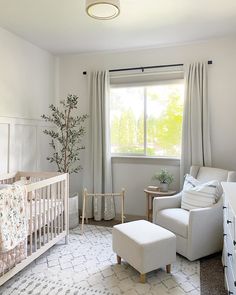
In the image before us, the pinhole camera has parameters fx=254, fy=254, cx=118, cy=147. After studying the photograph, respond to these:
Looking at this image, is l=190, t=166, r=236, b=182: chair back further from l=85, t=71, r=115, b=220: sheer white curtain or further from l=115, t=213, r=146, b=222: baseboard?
l=85, t=71, r=115, b=220: sheer white curtain

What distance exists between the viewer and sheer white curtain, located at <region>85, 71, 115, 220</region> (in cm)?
385

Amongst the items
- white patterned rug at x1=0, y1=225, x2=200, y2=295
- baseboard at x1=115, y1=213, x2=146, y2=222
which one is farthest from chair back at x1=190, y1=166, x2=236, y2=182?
baseboard at x1=115, y1=213, x2=146, y2=222

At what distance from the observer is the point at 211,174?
314cm

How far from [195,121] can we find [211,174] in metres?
0.76

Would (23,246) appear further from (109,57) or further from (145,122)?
(109,57)

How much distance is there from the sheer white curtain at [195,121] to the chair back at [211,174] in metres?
0.16

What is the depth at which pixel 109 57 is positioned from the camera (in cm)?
394

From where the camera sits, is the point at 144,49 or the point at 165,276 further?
the point at 144,49

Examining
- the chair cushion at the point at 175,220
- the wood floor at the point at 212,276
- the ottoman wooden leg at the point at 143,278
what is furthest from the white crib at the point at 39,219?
the wood floor at the point at 212,276

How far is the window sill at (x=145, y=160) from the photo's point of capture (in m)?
3.69

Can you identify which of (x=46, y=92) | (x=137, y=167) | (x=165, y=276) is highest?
(x=46, y=92)

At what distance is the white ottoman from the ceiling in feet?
7.22

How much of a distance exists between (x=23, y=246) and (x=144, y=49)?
3.04 metres

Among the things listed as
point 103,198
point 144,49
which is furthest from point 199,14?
point 103,198
